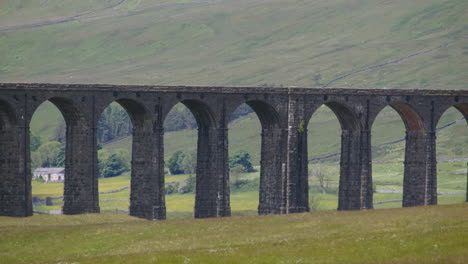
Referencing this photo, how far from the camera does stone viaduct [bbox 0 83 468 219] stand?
306ft

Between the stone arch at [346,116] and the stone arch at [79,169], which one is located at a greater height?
the stone arch at [346,116]

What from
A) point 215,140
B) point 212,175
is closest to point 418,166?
point 215,140

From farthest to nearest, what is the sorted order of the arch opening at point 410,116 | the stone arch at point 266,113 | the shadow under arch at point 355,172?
the arch opening at point 410,116 < the shadow under arch at point 355,172 < the stone arch at point 266,113

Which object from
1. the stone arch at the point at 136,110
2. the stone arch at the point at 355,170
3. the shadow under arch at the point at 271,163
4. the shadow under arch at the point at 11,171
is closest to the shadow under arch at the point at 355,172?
the stone arch at the point at 355,170

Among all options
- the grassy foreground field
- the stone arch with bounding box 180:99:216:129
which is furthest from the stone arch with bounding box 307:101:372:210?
the grassy foreground field

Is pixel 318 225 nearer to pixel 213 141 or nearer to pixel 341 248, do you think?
pixel 341 248

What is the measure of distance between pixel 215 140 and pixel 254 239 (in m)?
32.8

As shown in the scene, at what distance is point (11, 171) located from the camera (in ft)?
305

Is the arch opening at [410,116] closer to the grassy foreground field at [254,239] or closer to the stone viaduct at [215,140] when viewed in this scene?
the stone viaduct at [215,140]

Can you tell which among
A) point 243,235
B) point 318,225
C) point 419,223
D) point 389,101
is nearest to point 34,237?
point 243,235

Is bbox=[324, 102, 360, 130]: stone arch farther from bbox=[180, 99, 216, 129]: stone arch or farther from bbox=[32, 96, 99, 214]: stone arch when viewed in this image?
bbox=[32, 96, 99, 214]: stone arch

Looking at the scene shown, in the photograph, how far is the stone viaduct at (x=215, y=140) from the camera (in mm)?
93188

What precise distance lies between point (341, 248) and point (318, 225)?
1591 cm

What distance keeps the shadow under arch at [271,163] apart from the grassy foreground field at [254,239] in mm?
20238
